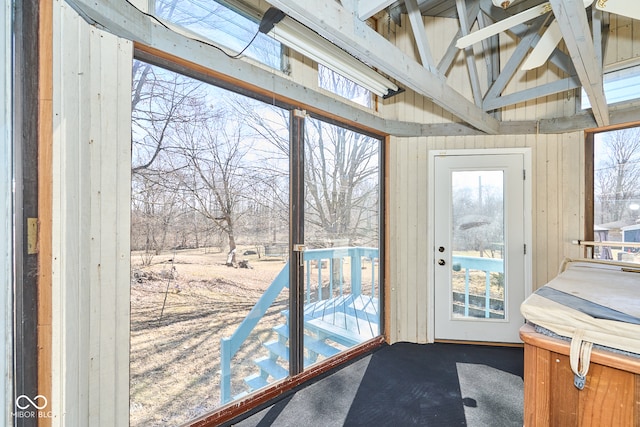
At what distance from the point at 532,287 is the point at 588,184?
115cm

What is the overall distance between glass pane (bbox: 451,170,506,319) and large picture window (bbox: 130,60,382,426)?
48.5 inches

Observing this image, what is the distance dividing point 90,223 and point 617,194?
415cm

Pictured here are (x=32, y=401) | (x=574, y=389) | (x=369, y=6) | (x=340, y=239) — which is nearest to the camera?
(x=574, y=389)

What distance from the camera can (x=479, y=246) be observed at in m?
3.29

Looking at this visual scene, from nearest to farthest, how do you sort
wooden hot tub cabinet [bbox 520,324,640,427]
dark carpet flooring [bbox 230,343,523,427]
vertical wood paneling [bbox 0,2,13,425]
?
wooden hot tub cabinet [bbox 520,324,640,427] < vertical wood paneling [bbox 0,2,13,425] < dark carpet flooring [bbox 230,343,523,427]

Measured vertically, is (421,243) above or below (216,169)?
below

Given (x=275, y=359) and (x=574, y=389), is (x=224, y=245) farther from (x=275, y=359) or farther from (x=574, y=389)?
(x=574, y=389)

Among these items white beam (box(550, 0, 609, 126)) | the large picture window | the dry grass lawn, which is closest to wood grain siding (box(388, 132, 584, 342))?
the large picture window

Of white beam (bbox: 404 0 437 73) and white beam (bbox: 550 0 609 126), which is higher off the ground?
white beam (bbox: 404 0 437 73)

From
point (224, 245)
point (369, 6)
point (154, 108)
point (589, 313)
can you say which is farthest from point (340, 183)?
point (589, 313)

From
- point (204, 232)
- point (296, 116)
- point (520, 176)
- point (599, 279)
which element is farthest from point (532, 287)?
point (204, 232)

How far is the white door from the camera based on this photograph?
10.5ft

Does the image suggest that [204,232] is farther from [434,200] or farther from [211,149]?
[434,200]

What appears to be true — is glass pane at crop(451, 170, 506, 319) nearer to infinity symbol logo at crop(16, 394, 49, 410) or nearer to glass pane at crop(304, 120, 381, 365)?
glass pane at crop(304, 120, 381, 365)
